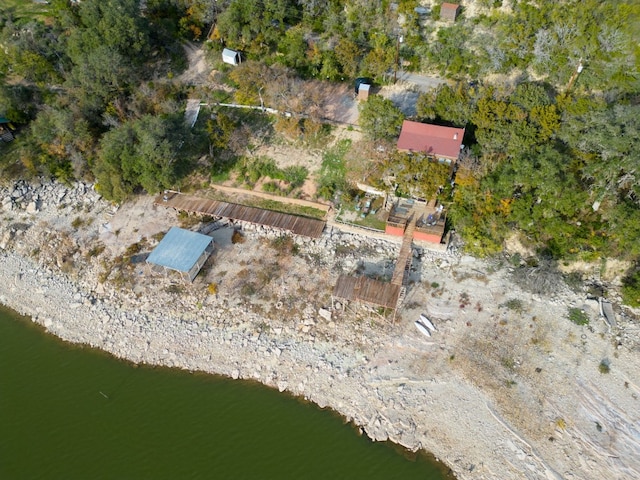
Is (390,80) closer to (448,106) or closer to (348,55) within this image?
(348,55)

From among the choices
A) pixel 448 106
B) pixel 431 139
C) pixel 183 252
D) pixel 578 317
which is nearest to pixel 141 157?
pixel 183 252

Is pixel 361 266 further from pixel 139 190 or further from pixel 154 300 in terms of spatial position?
pixel 139 190

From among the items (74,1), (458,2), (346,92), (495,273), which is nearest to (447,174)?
(495,273)

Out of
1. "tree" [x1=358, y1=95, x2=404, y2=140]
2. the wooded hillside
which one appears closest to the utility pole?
the wooded hillside

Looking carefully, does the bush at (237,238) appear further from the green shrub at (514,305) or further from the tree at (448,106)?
the green shrub at (514,305)

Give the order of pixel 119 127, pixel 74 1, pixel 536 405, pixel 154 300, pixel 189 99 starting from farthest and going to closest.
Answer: pixel 74 1
pixel 189 99
pixel 119 127
pixel 154 300
pixel 536 405
